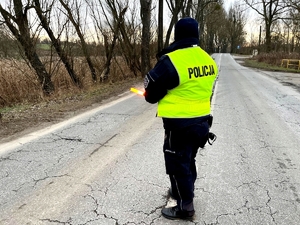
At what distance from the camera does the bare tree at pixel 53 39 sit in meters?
8.76

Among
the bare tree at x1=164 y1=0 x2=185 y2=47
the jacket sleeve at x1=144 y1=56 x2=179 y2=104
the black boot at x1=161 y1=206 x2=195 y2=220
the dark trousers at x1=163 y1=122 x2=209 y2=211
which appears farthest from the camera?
the bare tree at x1=164 y1=0 x2=185 y2=47

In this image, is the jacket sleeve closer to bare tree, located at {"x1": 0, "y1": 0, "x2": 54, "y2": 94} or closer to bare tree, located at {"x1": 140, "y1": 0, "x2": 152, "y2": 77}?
bare tree, located at {"x1": 0, "y1": 0, "x2": 54, "y2": 94}

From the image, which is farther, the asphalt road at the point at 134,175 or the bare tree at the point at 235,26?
the bare tree at the point at 235,26

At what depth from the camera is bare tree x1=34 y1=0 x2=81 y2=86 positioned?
28.7 ft

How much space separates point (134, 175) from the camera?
10.7 feet

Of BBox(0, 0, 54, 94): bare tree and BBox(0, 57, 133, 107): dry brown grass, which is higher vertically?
BBox(0, 0, 54, 94): bare tree

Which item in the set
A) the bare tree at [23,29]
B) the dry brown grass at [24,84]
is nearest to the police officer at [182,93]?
the dry brown grass at [24,84]

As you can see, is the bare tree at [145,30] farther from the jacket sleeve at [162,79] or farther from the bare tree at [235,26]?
the bare tree at [235,26]

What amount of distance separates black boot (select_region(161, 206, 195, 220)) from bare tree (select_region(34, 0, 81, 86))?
858cm

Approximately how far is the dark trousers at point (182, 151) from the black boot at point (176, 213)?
0.15 ft

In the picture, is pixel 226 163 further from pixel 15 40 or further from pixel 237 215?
pixel 15 40

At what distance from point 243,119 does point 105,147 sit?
11.4 feet

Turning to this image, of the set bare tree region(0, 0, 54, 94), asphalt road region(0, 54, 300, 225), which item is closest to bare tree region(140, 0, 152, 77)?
bare tree region(0, 0, 54, 94)

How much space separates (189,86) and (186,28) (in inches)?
19.3
